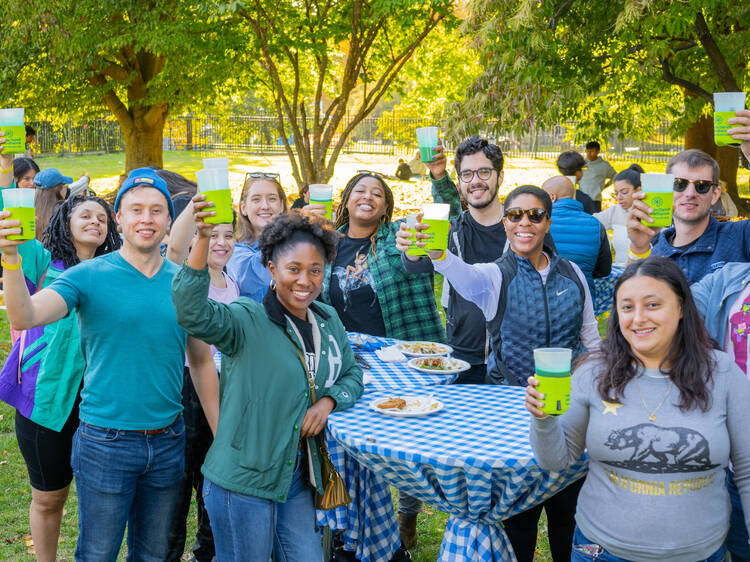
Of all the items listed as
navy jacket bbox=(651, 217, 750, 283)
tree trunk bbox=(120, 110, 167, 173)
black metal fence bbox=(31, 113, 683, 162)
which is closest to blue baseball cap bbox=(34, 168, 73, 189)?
navy jacket bbox=(651, 217, 750, 283)

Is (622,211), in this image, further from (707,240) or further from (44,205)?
(44,205)

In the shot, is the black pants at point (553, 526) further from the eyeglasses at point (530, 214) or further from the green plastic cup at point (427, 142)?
the green plastic cup at point (427, 142)

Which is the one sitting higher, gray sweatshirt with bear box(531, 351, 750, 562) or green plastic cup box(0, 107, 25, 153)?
green plastic cup box(0, 107, 25, 153)

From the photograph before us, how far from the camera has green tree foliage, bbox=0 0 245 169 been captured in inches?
506

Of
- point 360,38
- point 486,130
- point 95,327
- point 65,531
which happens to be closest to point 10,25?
point 360,38

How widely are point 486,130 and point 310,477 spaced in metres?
7.15

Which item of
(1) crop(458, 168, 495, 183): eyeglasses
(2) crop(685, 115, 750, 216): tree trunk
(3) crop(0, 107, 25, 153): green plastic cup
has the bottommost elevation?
(1) crop(458, 168, 495, 183): eyeglasses

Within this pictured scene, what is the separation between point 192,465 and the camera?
404 centimetres

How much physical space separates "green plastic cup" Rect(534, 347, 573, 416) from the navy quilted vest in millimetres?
1213

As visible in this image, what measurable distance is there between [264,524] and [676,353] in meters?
1.69

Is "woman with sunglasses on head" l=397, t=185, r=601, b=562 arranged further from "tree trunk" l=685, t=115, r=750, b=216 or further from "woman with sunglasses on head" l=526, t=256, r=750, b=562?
"tree trunk" l=685, t=115, r=750, b=216

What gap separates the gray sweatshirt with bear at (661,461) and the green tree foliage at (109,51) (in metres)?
10.3

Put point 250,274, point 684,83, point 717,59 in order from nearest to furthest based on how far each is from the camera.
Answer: point 250,274, point 717,59, point 684,83

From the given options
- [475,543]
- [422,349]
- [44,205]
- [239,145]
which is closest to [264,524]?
[475,543]
